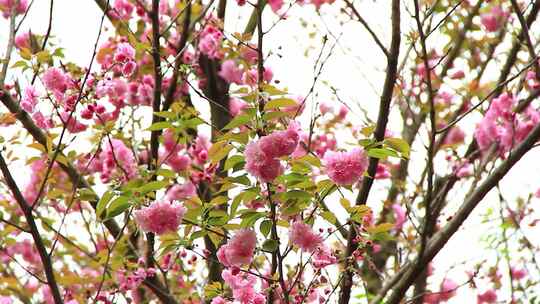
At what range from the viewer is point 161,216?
199cm

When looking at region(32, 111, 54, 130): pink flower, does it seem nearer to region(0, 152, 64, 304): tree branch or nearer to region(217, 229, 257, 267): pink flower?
region(0, 152, 64, 304): tree branch

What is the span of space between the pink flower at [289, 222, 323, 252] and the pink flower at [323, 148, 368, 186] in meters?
0.18

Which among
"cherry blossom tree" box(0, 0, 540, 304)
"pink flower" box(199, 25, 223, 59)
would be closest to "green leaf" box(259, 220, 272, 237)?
"cherry blossom tree" box(0, 0, 540, 304)

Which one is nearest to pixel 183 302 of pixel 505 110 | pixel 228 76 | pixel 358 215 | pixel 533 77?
pixel 228 76

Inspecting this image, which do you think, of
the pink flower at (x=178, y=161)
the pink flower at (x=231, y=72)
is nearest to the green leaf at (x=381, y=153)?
the pink flower at (x=178, y=161)

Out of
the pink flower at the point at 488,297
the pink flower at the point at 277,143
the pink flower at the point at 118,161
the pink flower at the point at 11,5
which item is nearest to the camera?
the pink flower at the point at 277,143

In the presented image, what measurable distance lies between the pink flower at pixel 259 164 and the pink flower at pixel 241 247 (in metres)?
0.19

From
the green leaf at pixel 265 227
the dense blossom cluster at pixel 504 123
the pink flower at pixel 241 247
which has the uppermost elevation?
the dense blossom cluster at pixel 504 123

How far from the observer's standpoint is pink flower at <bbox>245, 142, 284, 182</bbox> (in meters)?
1.80

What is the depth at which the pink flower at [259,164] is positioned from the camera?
5.90ft

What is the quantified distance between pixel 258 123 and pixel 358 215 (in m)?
0.43

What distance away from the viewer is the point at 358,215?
6.64 ft

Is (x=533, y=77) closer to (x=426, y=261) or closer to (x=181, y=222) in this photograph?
(x=426, y=261)

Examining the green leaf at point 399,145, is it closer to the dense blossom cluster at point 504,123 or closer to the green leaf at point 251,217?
the green leaf at point 251,217
